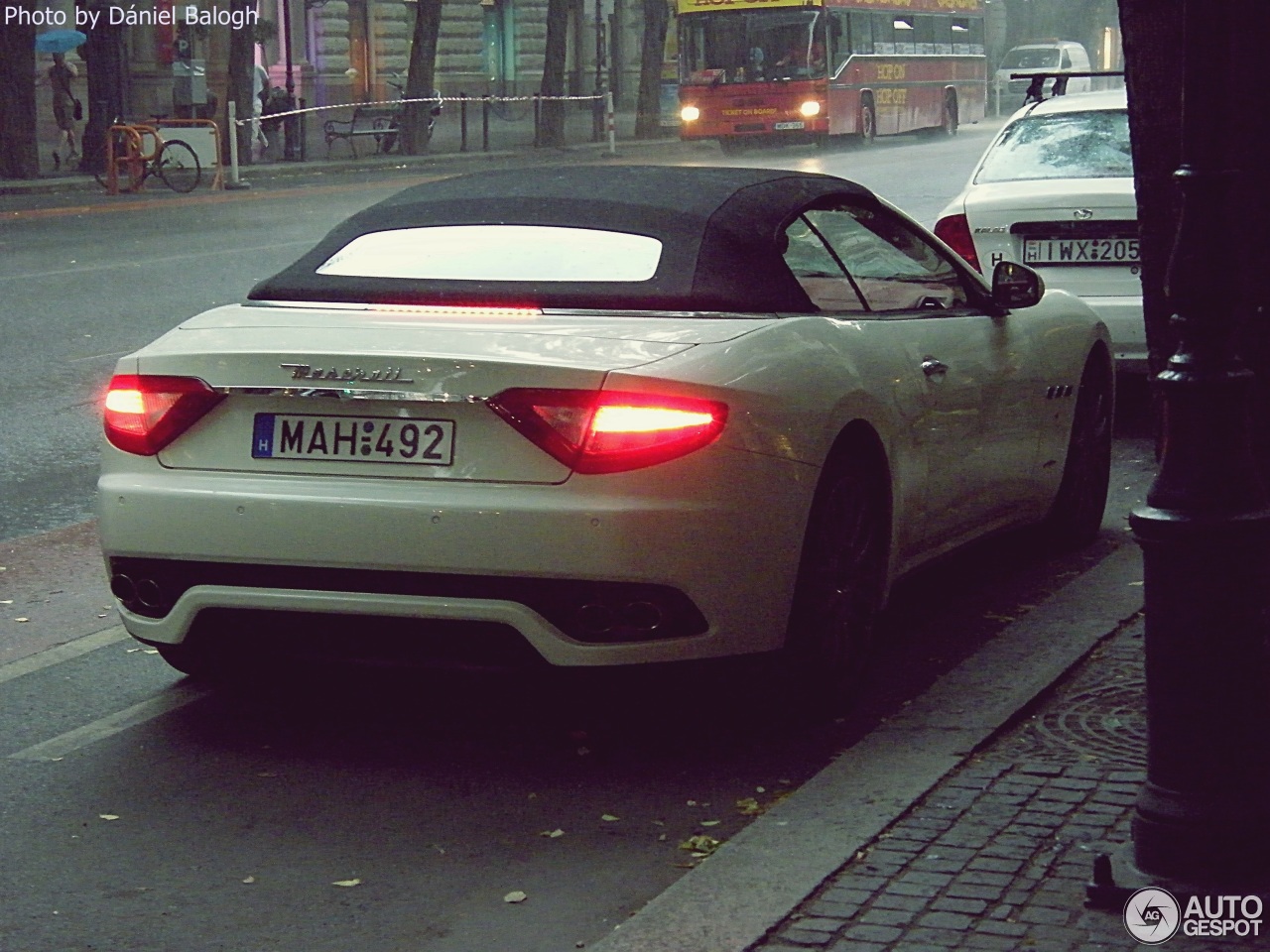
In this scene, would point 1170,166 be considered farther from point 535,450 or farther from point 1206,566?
point 535,450

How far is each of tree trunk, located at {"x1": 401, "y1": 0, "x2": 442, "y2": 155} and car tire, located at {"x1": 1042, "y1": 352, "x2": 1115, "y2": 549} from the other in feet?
115

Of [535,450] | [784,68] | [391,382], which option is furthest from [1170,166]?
[784,68]

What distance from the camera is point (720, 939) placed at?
13.1 feet

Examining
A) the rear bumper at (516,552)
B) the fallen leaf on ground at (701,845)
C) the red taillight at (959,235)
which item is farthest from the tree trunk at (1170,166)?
the red taillight at (959,235)

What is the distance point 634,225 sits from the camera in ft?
19.2

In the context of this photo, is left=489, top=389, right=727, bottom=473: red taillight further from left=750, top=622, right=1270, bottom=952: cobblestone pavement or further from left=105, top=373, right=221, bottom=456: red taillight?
left=750, top=622, right=1270, bottom=952: cobblestone pavement

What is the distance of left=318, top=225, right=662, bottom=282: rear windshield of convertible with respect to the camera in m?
5.70

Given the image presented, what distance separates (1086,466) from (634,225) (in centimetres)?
244

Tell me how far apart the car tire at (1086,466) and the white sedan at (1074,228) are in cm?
223

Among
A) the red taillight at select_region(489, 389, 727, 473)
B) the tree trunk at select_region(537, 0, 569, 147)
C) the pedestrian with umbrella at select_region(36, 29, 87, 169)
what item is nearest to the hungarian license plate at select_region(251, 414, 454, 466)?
the red taillight at select_region(489, 389, 727, 473)

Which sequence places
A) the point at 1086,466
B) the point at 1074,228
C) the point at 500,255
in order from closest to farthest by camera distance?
the point at 500,255
the point at 1086,466
the point at 1074,228

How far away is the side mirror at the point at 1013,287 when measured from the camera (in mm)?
6719

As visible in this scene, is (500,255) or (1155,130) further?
(500,255)

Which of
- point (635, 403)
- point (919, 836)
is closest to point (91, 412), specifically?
point (635, 403)
